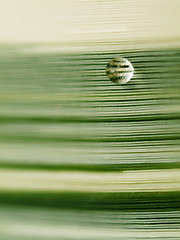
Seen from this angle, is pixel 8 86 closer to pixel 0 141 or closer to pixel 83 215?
pixel 0 141

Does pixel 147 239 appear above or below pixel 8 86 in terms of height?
below

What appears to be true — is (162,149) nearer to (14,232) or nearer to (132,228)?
(132,228)

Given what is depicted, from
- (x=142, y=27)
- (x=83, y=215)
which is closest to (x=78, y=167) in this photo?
(x=83, y=215)

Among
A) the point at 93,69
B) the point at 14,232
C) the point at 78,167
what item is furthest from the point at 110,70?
the point at 14,232

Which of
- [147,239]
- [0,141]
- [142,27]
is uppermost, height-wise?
[142,27]

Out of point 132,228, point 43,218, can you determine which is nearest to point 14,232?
point 43,218

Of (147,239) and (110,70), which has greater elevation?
(110,70)
